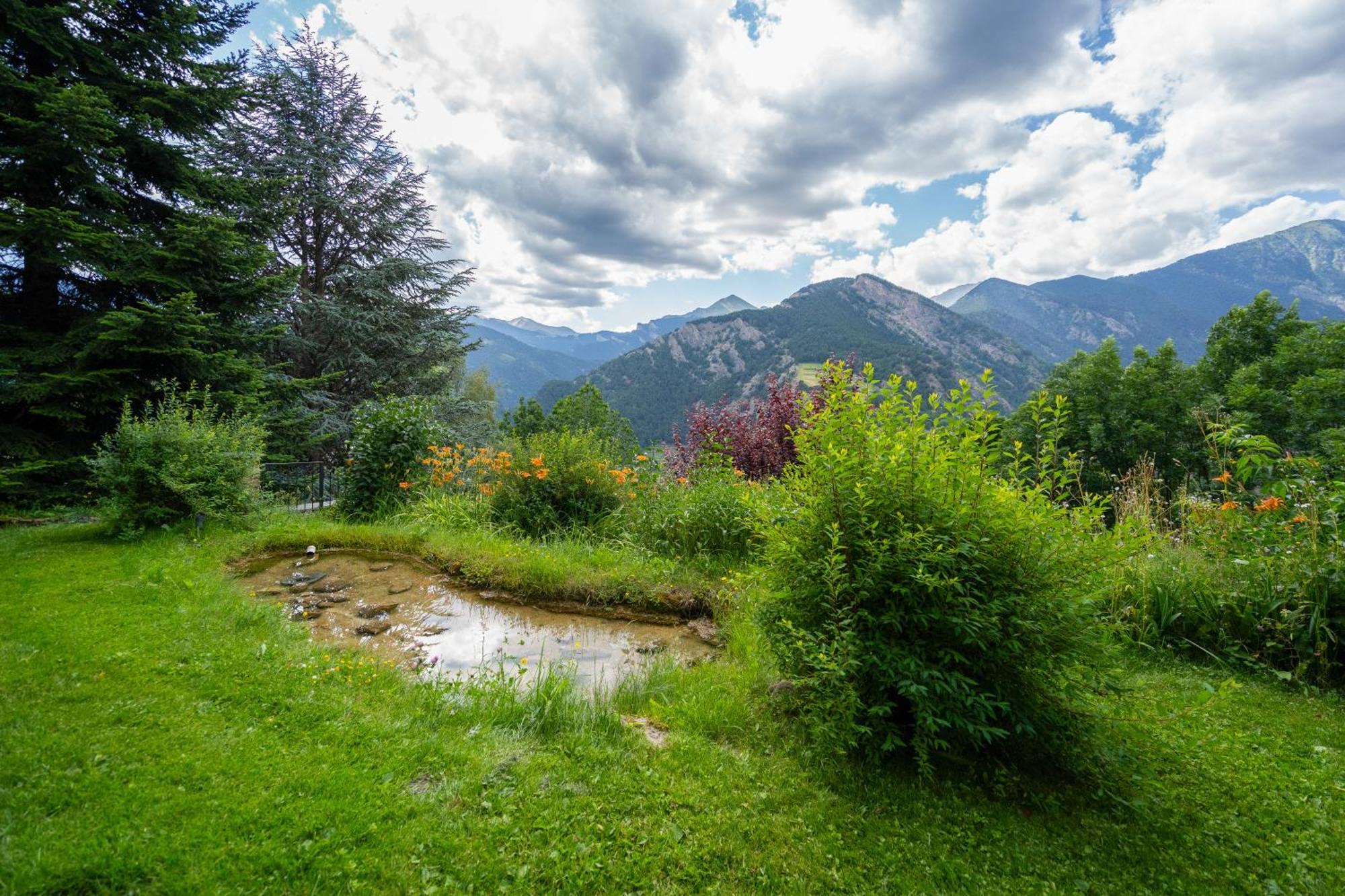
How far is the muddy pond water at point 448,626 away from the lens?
422cm

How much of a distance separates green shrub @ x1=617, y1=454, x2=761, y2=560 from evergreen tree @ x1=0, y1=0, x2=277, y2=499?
8.14 meters

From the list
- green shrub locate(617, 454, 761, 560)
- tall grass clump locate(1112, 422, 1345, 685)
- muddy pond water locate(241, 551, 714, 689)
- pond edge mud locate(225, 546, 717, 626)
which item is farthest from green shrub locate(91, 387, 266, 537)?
tall grass clump locate(1112, 422, 1345, 685)

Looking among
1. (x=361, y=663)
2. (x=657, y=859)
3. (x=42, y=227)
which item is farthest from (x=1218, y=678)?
(x=42, y=227)

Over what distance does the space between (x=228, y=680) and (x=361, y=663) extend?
72cm

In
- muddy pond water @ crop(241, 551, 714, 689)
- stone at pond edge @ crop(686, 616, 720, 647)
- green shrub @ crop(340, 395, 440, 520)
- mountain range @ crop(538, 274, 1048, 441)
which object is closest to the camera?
muddy pond water @ crop(241, 551, 714, 689)

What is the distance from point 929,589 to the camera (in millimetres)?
2279

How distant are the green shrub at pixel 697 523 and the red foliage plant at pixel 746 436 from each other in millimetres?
1571

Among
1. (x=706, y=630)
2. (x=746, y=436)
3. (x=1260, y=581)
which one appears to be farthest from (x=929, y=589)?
(x=746, y=436)

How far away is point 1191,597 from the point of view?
3.99 metres

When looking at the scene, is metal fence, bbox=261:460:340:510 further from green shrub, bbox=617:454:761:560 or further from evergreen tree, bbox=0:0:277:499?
green shrub, bbox=617:454:761:560

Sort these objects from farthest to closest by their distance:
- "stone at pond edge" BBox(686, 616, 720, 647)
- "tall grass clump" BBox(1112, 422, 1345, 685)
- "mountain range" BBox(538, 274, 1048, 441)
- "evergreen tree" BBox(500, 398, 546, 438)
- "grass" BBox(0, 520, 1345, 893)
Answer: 1. "mountain range" BBox(538, 274, 1048, 441)
2. "evergreen tree" BBox(500, 398, 546, 438)
3. "stone at pond edge" BBox(686, 616, 720, 647)
4. "tall grass clump" BBox(1112, 422, 1345, 685)
5. "grass" BBox(0, 520, 1345, 893)

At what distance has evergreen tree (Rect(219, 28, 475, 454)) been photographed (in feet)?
49.1

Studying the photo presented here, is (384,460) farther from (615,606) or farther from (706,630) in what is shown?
(706,630)

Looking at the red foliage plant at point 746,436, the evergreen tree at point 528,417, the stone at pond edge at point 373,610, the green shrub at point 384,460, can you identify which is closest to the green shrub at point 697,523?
the red foliage plant at point 746,436
